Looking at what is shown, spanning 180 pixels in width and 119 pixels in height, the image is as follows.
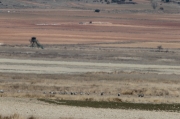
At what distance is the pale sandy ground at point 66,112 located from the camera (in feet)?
83.8

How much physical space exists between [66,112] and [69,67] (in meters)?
26.9

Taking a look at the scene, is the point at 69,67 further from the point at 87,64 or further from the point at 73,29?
the point at 73,29

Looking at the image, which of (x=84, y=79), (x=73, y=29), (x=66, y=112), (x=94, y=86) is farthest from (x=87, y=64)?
(x=73, y=29)

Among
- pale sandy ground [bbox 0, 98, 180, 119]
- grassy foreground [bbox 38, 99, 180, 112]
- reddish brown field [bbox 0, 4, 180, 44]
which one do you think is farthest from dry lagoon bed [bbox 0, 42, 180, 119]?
reddish brown field [bbox 0, 4, 180, 44]

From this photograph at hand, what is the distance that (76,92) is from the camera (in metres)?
37.0

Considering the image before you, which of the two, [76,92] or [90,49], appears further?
[90,49]

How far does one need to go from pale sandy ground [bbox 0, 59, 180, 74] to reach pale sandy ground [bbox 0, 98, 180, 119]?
68.0 ft

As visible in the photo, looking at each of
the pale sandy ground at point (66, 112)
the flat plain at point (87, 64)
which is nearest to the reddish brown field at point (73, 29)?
the flat plain at point (87, 64)

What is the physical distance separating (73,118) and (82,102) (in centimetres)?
590

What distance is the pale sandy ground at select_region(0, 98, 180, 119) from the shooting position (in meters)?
25.5

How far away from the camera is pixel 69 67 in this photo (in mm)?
53281

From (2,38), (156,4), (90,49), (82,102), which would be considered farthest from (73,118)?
(156,4)

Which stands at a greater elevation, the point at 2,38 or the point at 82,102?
the point at 82,102

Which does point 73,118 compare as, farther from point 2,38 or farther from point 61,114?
point 2,38
